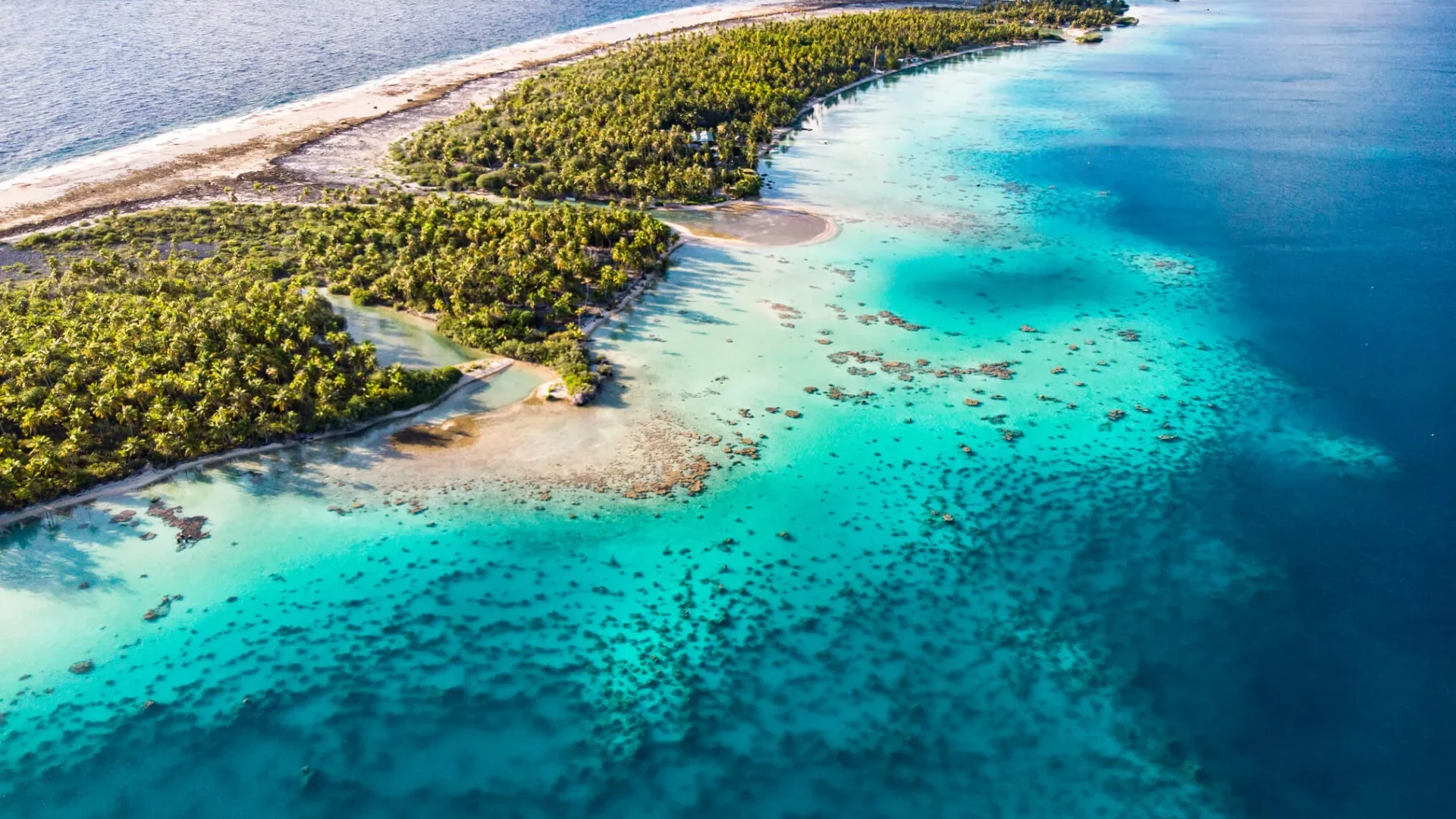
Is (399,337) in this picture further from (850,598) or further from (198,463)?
(850,598)

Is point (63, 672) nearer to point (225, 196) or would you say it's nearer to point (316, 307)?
point (316, 307)

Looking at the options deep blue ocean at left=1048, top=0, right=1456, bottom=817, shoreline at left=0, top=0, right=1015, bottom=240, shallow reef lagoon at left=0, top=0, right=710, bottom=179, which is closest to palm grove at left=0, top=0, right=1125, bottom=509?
shoreline at left=0, top=0, right=1015, bottom=240

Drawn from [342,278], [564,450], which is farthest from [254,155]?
[564,450]

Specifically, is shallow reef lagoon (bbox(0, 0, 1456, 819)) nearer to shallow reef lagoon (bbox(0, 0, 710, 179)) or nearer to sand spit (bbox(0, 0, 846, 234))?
sand spit (bbox(0, 0, 846, 234))

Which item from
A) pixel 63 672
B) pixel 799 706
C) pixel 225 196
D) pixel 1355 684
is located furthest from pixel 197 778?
pixel 225 196

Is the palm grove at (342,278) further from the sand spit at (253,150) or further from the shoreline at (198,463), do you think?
the sand spit at (253,150)

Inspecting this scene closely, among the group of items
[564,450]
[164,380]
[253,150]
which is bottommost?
[564,450]

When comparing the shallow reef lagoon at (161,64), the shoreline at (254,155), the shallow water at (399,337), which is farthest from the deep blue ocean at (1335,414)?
the shallow reef lagoon at (161,64)
